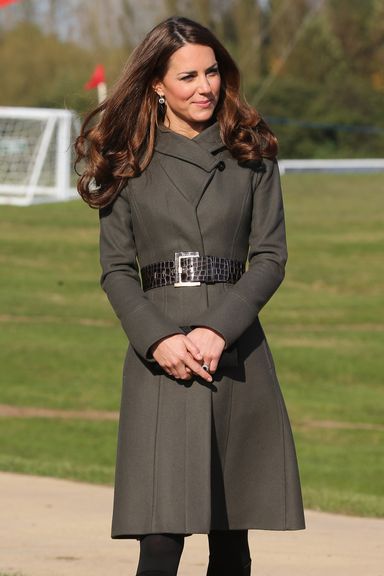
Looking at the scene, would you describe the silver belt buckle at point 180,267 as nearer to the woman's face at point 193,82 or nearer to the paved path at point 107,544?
the woman's face at point 193,82

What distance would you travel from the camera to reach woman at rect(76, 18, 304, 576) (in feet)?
13.1

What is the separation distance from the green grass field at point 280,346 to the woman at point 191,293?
3.94 m

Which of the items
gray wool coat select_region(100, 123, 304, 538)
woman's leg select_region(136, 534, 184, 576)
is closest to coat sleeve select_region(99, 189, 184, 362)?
gray wool coat select_region(100, 123, 304, 538)

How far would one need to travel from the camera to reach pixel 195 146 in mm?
4164

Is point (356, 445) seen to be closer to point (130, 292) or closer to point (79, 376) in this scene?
point (79, 376)

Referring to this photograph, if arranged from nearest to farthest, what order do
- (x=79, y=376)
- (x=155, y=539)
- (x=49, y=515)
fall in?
(x=155, y=539) → (x=49, y=515) → (x=79, y=376)

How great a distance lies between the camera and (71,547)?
6445 mm

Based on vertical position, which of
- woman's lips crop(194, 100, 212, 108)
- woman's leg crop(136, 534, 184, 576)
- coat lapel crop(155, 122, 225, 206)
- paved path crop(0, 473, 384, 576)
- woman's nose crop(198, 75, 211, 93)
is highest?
woman's nose crop(198, 75, 211, 93)

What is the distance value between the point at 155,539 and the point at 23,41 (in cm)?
5016

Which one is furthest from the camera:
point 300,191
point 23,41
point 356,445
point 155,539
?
point 23,41

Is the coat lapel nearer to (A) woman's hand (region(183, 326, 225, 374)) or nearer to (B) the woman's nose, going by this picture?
(B) the woman's nose

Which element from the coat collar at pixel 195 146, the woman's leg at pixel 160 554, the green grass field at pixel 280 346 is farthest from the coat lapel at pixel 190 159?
the green grass field at pixel 280 346

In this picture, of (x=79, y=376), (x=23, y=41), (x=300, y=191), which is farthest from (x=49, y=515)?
(x=23, y=41)

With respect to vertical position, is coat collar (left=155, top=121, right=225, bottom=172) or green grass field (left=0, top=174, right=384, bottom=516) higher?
green grass field (left=0, top=174, right=384, bottom=516)
